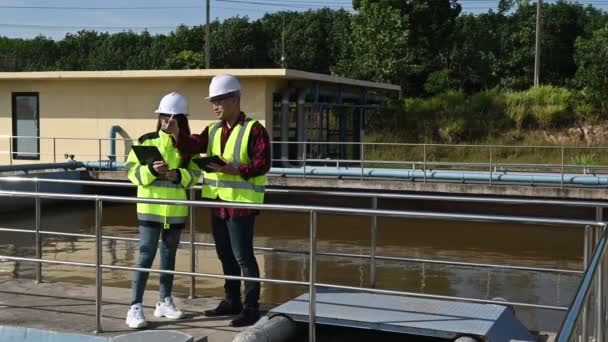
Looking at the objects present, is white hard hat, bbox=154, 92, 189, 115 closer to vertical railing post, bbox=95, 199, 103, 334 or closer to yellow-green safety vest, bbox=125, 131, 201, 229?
yellow-green safety vest, bbox=125, 131, 201, 229

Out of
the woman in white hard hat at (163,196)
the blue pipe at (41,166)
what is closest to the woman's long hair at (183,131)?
the woman in white hard hat at (163,196)

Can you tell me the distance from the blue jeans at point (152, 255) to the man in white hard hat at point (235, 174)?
0.34 metres

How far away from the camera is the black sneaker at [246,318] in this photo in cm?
576

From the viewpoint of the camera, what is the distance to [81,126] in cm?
2348

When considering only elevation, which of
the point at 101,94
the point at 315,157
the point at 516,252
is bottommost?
the point at 516,252

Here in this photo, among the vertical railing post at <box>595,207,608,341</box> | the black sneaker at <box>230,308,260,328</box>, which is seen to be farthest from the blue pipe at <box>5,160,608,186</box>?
the vertical railing post at <box>595,207,608,341</box>

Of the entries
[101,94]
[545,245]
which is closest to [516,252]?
[545,245]

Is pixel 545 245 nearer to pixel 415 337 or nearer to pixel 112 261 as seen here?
pixel 112 261

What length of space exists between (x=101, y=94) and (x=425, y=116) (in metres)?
14.2

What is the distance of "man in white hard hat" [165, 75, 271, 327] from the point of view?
18.9 ft

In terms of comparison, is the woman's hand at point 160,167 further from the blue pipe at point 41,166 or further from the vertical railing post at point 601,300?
the blue pipe at point 41,166

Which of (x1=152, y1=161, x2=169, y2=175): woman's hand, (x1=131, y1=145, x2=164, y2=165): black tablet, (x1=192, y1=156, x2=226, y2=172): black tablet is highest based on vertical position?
(x1=131, y1=145, x2=164, y2=165): black tablet

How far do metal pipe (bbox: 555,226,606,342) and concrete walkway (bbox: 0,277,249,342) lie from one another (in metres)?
2.58

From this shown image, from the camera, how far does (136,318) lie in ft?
18.6
